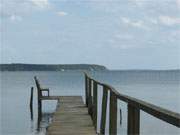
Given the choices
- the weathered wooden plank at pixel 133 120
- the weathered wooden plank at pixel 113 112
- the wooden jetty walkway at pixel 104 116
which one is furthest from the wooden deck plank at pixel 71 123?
the weathered wooden plank at pixel 133 120

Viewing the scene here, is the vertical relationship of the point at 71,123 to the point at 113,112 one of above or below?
below

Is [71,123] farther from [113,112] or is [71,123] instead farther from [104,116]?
[113,112]

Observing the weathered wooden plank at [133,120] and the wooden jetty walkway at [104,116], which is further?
the weathered wooden plank at [133,120]

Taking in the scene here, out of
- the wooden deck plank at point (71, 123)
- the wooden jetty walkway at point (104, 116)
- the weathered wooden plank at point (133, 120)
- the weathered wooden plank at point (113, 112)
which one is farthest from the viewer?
the wooden deck plank at point (71, 123)

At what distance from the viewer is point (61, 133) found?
1020 cm

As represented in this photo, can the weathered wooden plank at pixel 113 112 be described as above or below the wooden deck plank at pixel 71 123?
above

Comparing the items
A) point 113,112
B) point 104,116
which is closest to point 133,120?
point 113,112

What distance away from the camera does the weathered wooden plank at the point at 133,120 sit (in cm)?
602

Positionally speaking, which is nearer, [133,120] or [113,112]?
[133,120]

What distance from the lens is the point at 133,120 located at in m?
6.14

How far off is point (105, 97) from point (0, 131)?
37.0ft

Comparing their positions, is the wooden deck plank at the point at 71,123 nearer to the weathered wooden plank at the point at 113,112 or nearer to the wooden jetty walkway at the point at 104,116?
the wooden jetty walkway at the point at 104,116

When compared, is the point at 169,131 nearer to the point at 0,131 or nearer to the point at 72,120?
the point at 0,131

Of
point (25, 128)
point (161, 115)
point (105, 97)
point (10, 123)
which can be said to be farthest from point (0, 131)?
point (161, 115)
